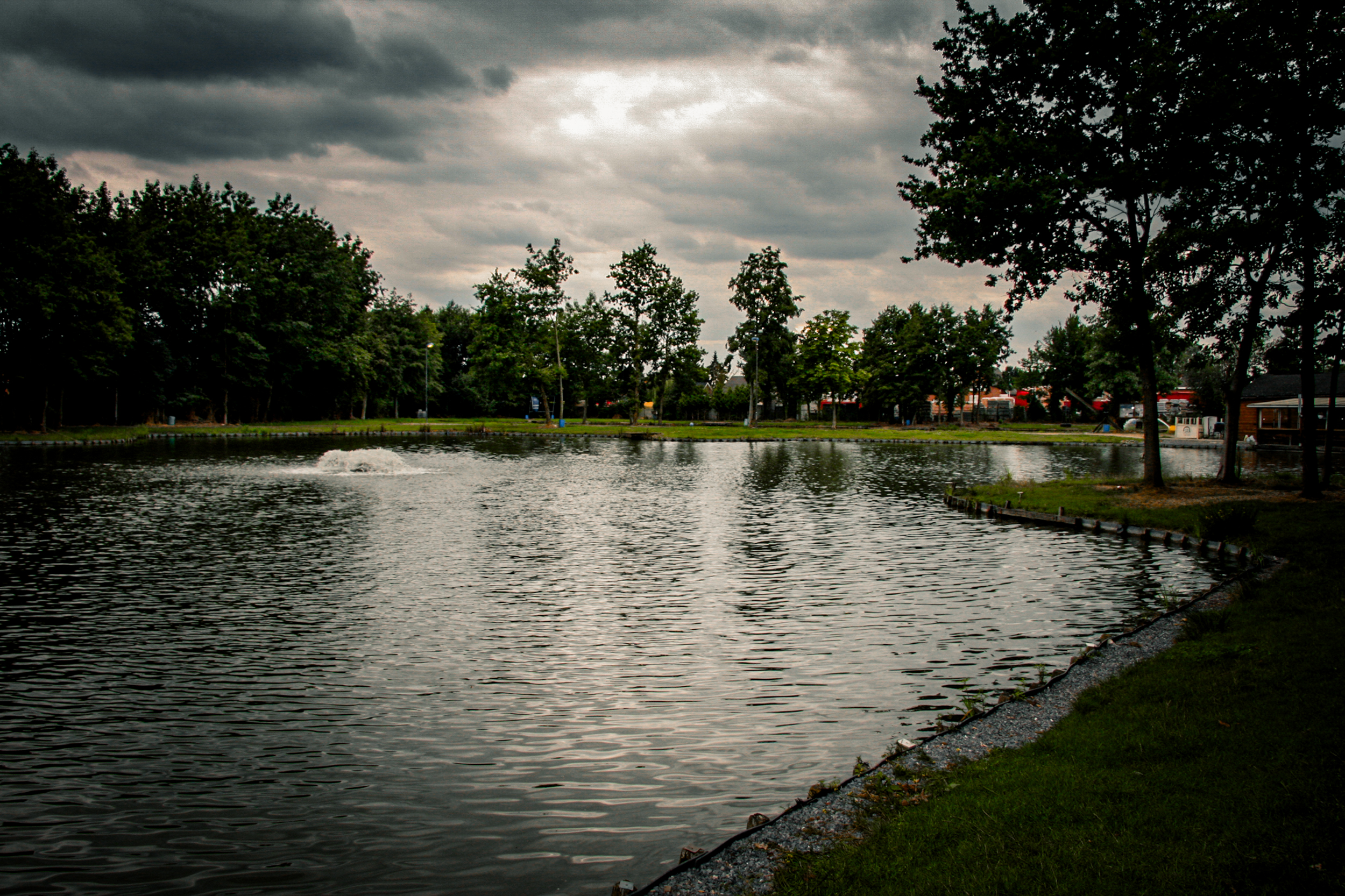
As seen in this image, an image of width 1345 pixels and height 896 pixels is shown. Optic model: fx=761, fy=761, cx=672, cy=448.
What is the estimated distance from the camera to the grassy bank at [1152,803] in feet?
14.8

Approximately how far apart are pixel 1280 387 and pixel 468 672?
80.9 m

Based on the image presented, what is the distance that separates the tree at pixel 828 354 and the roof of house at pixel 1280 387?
38.6 m

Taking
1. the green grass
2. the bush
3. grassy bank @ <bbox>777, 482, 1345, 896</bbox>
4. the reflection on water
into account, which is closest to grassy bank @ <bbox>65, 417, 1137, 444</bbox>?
the green grass

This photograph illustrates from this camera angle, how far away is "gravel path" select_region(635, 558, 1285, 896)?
4844mm

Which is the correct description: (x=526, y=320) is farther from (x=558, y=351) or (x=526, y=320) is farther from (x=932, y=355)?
(x=932, y=355)

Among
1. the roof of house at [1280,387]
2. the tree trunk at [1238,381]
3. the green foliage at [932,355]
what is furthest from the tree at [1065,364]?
the tree trunk at [1238,381]

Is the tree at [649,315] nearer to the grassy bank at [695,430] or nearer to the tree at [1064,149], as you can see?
the grassy bank at [695,430]

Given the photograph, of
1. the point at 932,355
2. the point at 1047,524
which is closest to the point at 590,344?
the point at 932,355

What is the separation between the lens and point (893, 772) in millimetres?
6461

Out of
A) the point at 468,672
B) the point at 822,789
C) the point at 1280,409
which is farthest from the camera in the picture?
the point at 1280,409

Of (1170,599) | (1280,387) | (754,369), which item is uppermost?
(754,369)

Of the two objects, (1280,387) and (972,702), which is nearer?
(972,702)

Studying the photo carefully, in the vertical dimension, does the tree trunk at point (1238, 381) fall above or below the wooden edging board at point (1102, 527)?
above

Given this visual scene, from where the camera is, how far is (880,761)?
6.74 metres
